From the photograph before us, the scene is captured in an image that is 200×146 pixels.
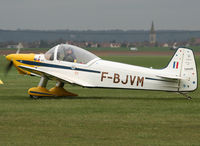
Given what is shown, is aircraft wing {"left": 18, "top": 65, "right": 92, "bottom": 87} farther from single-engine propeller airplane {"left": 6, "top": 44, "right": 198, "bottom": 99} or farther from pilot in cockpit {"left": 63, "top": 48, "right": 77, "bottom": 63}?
pilot in cockpit {"left": 63, "top": 48, "right": 77, "bottom": 63}

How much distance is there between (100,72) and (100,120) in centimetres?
380

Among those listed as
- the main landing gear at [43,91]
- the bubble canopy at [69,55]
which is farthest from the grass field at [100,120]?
the bubble canopy at [69,55]

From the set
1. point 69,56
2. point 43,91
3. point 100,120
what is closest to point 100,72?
point 69,56

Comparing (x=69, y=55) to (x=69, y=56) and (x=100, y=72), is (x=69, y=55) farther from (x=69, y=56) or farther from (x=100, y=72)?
(x=100, y=72)

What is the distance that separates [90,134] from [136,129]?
97 cm

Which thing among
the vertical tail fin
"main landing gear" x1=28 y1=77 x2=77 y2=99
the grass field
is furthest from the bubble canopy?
the vertical tail fin

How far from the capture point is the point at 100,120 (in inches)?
407

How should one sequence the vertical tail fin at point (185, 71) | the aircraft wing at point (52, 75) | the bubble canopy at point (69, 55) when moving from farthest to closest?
the bubble canopy at point (69, 55) → the aircraft wing at point (52, 75) → the vertical tail fin at point (185, 71)

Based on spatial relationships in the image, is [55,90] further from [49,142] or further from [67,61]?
[49,142]

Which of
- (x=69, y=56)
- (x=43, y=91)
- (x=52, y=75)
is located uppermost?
(x=69, y=56)

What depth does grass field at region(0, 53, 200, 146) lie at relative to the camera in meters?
8.45

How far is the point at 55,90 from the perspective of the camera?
585 inches

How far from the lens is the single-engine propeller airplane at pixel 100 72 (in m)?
13.6

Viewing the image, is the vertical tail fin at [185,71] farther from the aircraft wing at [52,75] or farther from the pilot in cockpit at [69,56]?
the pilot in cockpit at [69,56]
